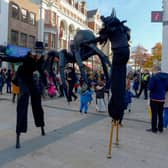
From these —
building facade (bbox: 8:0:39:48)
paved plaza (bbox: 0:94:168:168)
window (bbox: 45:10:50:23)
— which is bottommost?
paved plaza (bbox: 0:94:168:168)

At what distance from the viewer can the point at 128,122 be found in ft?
29.7

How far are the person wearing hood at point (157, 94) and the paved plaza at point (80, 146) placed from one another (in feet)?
1.24

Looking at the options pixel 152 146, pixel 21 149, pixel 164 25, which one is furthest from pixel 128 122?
pixel 164 25

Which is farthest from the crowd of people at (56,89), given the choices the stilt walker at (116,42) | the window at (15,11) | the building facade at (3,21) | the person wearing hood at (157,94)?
the window at (15,11)

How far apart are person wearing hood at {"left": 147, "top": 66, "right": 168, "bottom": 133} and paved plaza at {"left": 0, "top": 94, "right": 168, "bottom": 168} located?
0.38 m

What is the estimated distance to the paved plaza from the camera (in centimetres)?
486

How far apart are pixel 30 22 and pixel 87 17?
28336 millimetres

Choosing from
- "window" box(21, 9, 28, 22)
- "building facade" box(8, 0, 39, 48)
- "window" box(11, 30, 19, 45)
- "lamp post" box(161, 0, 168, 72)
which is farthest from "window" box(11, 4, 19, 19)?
"lamp post" box(161, 0, 168, 72)

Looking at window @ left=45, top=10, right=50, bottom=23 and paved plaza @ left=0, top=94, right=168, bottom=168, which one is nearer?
paved plaza @ left=0, top=94, right=168, bottom=168

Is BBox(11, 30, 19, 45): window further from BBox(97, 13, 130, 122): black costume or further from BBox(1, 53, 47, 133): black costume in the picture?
BBox(97, 13, 130, 122): black costume

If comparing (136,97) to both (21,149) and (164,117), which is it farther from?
(21,149)

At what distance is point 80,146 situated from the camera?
5883mm

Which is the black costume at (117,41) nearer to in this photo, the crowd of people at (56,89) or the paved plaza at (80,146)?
the crowd of people at (56,89)

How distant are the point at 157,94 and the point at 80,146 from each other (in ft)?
9.41
